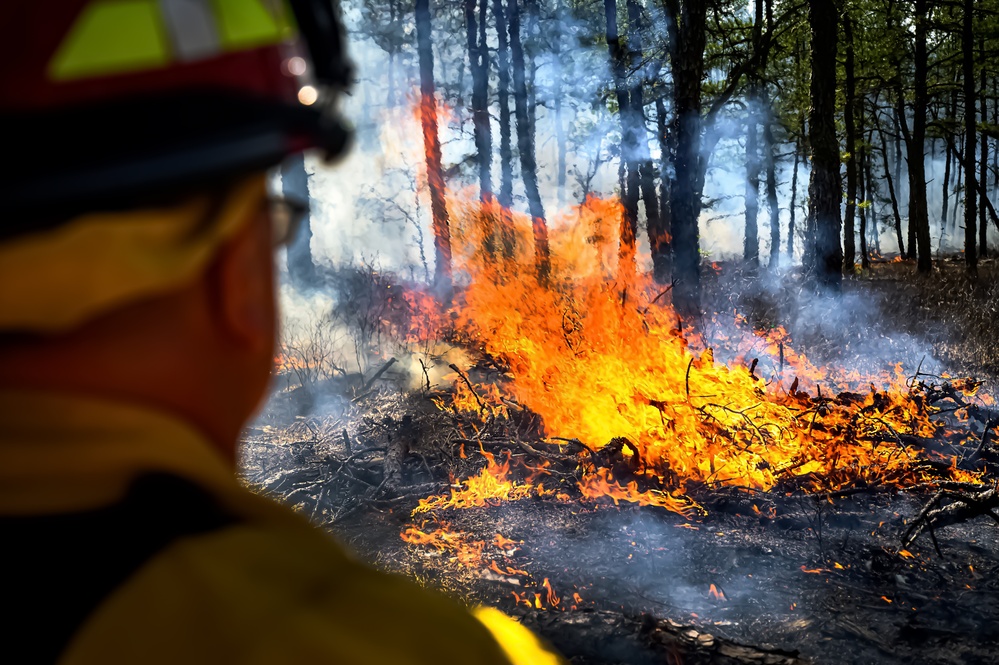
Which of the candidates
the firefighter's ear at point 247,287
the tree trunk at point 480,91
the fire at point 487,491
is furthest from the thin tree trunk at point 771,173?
the firefighter's ear at point 247,287

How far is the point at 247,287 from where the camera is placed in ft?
2.85

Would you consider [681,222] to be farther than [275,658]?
Yes

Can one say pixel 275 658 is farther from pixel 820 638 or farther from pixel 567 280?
pixel 567 280

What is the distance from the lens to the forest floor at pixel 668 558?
3.80 meters

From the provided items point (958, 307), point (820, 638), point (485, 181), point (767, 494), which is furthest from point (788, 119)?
point (820, 638)

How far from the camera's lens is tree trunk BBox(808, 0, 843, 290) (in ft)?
31.7

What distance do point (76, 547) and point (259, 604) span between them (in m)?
0.24

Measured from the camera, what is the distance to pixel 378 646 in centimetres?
70

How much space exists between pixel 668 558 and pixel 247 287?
4541 millimetres

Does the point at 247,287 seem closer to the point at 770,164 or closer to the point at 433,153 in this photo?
the point at 433,153

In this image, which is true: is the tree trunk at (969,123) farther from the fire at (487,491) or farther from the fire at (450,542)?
the fire at (450,542)

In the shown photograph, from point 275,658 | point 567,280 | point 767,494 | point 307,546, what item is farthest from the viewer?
point 567,280

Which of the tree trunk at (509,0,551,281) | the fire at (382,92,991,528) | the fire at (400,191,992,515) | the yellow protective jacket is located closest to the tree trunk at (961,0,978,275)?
the fire at (382,92,991,528)

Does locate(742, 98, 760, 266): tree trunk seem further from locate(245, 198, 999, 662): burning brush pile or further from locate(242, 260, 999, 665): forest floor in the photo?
locate(242, 260, 999, 665): forest floor
